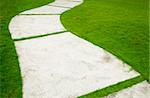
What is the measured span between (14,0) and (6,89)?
15.3ft

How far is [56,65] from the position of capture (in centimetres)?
275

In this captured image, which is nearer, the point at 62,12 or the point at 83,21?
the point at 83,21

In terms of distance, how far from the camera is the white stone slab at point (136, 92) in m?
2.19

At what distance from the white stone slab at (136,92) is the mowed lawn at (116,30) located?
21 centimetres

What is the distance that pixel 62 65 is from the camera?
9.03 ft

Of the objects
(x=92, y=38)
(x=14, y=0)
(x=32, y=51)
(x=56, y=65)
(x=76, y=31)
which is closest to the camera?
(x=56, y=65)

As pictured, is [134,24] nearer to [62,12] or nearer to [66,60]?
[62,12]

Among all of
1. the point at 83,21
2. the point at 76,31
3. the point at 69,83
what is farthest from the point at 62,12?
the point at 69,83

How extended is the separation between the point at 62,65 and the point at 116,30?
5.63 ft

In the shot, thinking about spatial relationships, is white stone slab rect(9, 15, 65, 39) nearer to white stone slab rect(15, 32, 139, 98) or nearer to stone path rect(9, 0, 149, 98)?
stone path rect(9, 0, 149, 98)

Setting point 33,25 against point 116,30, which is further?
point 33,25

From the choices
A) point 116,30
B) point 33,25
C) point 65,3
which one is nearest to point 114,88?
point 116,30

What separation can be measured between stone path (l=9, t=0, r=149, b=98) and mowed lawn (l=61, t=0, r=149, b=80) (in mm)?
175

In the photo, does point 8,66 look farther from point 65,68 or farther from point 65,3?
point 65,3
